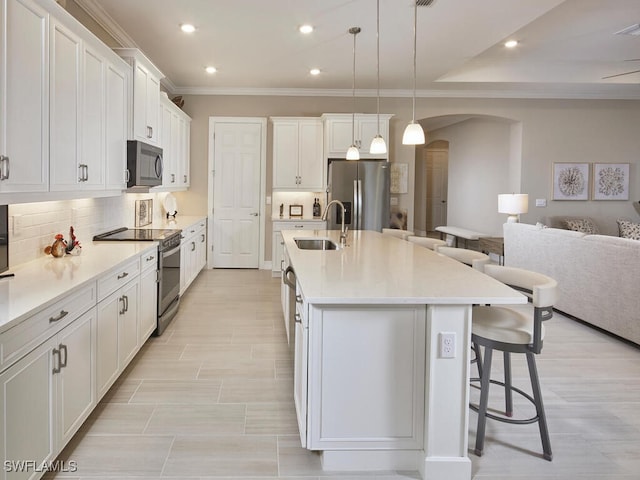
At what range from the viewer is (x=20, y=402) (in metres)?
1.88

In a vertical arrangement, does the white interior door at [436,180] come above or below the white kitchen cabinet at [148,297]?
above

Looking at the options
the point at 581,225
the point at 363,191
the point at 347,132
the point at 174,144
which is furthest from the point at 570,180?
the point at 174,144

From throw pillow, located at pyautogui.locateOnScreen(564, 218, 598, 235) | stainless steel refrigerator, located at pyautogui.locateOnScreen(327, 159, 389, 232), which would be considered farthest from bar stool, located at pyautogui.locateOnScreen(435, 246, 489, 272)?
throw pillow, located at pyautogui.locateOnScreen(564, 218, 598, 235)

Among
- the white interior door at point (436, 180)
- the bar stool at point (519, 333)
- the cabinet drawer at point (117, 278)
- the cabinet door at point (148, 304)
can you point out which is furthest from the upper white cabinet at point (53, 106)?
the white interior door at point (436, 180)

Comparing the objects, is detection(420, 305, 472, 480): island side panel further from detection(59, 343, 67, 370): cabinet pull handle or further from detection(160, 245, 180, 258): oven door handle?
detection(160, 245, 180, 258): oven door handle

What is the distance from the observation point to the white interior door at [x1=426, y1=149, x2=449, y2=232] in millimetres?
13211

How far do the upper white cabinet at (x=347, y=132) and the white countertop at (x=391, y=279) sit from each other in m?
3.79

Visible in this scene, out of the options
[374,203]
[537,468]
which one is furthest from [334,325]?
[374,203]

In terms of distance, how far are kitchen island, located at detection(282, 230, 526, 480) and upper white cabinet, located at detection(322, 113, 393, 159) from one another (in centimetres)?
530

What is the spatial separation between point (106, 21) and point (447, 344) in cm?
423

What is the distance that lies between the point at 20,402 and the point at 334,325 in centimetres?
124

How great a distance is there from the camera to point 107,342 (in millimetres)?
2945

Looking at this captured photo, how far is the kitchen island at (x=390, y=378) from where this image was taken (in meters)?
2.26

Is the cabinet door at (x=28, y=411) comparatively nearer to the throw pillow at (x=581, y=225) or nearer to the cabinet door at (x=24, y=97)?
the cabinet door at (x=24, y=97)
